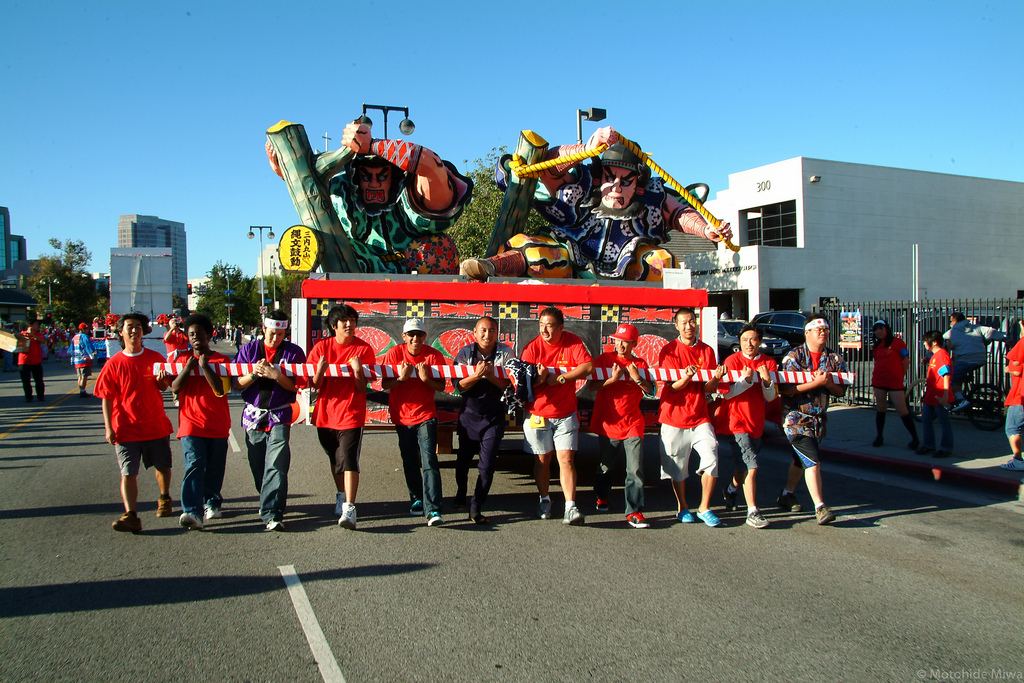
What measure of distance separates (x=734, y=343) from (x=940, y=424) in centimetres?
1147

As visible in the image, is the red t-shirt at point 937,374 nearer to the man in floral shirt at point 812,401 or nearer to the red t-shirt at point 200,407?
the man in floral shirt at point 812,401

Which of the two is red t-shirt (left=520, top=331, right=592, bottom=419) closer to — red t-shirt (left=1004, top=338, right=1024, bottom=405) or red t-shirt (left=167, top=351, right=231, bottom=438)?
red t-shirt (left=167, top=351, right=231, bottom=438)

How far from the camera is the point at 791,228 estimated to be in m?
31.6

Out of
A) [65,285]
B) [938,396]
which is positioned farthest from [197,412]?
[65,285]

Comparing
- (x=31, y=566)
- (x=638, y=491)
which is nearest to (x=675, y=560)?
(x=638, y=491)

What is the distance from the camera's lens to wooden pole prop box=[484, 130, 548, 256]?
911 cm

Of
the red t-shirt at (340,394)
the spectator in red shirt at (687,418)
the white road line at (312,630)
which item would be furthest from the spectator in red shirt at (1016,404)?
the white road line at (312,630)

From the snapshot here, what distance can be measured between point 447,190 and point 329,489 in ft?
12.5

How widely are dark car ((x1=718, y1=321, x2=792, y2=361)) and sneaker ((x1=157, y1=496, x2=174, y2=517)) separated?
646 inches

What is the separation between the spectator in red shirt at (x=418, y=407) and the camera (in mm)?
6023

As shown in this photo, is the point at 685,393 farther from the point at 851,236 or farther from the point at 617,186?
the point at 851,236

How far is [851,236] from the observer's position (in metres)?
32.0

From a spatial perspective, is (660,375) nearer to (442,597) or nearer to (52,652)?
(442,597)

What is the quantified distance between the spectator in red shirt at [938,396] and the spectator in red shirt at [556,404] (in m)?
5.42
